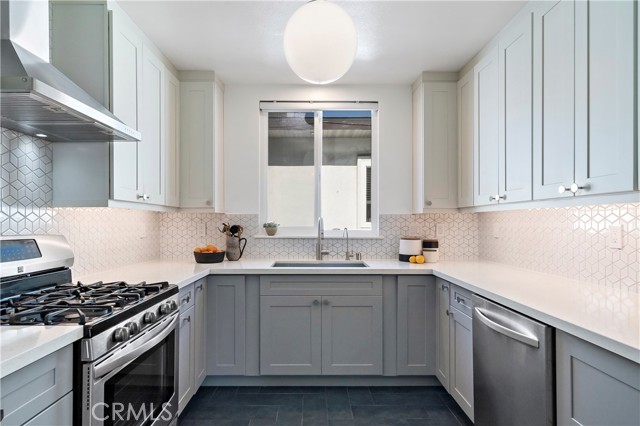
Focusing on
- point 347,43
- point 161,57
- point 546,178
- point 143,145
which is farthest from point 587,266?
point 161,57

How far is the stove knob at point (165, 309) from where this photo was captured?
1769 mm

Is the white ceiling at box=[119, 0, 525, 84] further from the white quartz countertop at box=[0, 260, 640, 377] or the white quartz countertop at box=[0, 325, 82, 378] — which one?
the white quartz countertop at box=[0, 325, 82, 378]

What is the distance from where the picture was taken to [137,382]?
1.59m

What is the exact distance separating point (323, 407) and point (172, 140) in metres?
2.31

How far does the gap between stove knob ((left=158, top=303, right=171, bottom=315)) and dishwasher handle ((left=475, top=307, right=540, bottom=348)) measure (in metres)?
1.65

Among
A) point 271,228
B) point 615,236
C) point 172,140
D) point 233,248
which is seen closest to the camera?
point 615,236

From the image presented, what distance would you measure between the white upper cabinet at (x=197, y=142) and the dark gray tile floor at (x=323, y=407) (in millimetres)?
1503

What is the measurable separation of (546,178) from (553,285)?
1.91ft

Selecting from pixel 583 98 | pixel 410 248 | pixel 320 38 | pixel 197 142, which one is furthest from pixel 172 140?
pixel 583 98

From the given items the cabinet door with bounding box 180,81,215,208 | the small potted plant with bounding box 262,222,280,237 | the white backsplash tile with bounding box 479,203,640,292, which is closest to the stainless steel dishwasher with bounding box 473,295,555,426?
the white backsplash tile with bounding box 479,203,640,292

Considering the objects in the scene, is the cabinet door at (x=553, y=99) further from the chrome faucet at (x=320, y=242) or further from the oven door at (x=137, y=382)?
the oven door at (x=137, y=382)

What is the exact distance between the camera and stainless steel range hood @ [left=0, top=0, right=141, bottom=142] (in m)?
1.22

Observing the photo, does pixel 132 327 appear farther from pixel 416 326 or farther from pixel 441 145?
pixel 441 145

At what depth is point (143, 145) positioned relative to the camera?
7.58 feet
